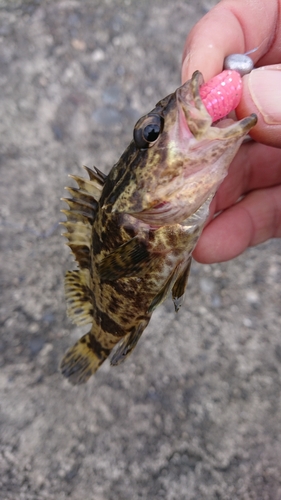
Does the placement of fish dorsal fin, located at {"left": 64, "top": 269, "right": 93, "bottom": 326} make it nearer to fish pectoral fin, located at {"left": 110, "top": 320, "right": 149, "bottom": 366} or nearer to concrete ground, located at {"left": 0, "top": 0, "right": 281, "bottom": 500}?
fish pectoral fin, located at {"left": 110, "top": 320, "right": 149, "bottom": 366}

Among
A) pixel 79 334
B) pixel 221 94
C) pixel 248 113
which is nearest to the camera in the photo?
pixel 221 94

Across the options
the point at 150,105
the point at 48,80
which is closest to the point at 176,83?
the point at 150,105

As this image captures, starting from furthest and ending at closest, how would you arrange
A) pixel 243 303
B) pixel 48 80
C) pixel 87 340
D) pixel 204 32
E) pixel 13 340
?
1. pixel 48 80
2. pixel 243 303
3. pixel 13 340
4. pixel 87 340
5. pixel 204 32

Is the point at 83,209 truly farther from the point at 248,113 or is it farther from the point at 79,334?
the point at 79,334

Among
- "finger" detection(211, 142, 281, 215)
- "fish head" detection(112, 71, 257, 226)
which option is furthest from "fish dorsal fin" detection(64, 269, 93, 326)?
"finger" detection(211, 142, 281, 215)

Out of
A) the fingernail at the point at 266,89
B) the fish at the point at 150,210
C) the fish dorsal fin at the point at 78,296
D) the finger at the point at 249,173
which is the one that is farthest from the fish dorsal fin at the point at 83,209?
the finger at the point at 249,173

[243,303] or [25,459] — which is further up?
[25,459]

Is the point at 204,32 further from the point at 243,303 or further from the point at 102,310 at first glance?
the point at 243,303

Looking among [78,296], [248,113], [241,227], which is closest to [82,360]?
[78,296]
